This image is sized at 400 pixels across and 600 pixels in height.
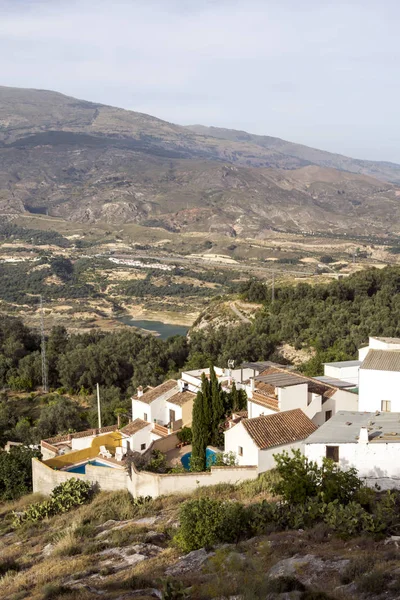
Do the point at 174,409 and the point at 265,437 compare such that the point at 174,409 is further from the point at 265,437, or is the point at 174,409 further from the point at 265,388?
the point at 265,437

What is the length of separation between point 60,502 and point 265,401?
567 centimetres

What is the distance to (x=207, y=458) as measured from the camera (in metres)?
16.3

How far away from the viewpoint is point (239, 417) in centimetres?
1725

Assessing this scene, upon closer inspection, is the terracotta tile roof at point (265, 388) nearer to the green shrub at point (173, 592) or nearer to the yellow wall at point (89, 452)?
the yellow wall at point (89, 452)

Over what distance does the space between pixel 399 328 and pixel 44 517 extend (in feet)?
60.4

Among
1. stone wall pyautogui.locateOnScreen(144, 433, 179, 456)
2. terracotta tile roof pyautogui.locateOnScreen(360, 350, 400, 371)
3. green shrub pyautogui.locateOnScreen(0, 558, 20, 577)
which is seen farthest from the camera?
stone wall pyautogui.locateOnScreen(144, 433, 179, 456)

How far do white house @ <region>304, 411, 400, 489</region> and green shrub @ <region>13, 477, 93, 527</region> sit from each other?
573 centimetres

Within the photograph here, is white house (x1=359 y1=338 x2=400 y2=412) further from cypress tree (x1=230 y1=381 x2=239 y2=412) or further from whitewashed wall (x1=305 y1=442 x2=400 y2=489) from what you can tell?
cypress tree (x1=230 y1=381 x2=239 y2=412)

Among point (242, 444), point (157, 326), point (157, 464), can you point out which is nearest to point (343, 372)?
point (242, 444)

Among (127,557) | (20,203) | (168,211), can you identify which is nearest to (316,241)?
(168,211)

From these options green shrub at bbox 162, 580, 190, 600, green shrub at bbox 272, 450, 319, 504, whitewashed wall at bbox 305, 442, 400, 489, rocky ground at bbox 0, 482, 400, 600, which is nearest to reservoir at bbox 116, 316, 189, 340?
rocky ground at bbox 0, 482, 400, 600

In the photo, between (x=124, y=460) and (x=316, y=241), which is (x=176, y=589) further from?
(x=316, y=241)

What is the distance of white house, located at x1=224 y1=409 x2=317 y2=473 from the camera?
14562 mm

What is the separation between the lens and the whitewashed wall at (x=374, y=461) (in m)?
12.6
